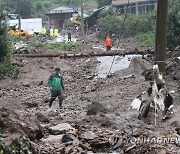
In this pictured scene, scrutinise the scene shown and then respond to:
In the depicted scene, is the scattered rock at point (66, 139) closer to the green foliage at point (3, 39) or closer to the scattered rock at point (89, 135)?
the scattered rock at point (89, 135)

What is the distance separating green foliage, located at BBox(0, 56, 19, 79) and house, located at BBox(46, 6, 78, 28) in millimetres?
39322

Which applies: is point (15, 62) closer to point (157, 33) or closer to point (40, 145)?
point (157, 33)

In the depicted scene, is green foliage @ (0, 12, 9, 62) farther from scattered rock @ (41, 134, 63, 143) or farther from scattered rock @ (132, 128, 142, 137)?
scattered rock @ (132, 128, 142, 137)

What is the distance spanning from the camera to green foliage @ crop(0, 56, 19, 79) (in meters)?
22.3

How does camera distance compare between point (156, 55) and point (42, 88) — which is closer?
point (156, 55)

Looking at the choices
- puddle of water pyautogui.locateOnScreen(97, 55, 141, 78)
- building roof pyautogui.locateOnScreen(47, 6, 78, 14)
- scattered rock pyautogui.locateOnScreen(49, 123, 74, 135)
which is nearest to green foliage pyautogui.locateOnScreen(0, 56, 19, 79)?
puddle of water pyautogui.locateOnScreen(97, 55, 141, 78)

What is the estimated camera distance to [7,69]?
22.8 meters

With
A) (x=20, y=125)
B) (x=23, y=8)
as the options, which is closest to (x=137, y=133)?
(x=20, y=125)

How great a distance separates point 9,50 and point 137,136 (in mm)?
16431

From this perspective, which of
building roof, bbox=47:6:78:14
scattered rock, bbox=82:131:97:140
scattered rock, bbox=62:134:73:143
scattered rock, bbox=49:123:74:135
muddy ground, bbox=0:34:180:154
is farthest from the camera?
building roof, bbox=47:6:78:14

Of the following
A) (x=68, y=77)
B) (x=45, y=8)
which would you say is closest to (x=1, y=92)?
(x=68, y=77)

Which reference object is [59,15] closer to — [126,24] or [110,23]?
[110,23]

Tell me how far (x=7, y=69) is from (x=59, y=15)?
41010mm

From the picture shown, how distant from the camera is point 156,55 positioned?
36.3 feet
